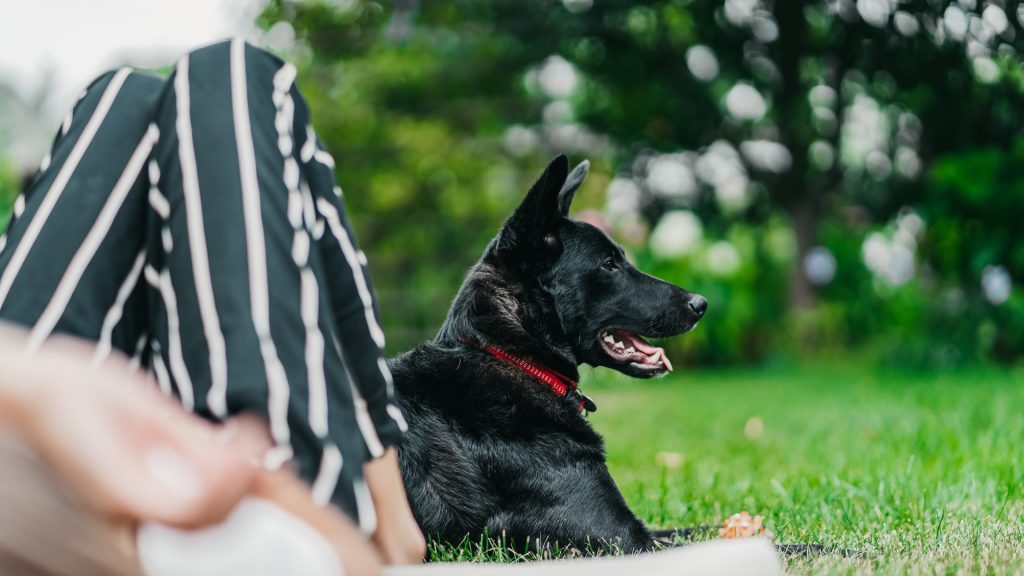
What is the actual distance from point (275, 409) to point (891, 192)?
955cm

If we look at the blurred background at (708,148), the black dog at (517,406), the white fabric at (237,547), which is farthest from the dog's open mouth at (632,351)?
the blurred background at (708,148)

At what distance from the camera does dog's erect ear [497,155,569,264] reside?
2650 millimetres

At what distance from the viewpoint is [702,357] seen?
1017 cm

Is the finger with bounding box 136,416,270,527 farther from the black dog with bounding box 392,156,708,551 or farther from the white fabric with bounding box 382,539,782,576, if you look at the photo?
the black dog with bounding box 392,156,708,551

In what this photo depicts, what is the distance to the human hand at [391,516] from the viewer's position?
143 cm

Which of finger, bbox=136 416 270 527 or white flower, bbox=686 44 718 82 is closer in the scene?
finger, bbox=136 416 270 527

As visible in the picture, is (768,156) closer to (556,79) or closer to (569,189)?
(556,79)

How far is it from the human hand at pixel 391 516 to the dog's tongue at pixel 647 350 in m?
1.55

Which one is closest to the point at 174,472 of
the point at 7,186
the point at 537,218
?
the point at 537,218

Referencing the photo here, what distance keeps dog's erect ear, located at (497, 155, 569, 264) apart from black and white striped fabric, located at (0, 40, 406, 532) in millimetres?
1117

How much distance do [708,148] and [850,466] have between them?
23.7 feet

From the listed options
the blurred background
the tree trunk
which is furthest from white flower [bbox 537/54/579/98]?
the tree trunk

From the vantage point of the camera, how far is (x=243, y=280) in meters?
1.32

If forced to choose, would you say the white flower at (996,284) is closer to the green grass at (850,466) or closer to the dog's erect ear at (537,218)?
the green grass at (850,466)
